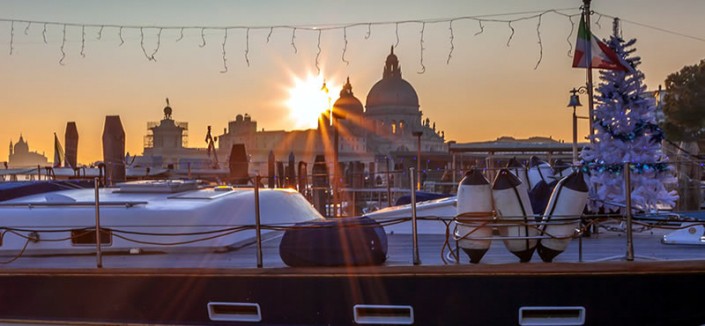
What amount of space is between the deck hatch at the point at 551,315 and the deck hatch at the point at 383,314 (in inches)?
39.2

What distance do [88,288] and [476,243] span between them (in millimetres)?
3845

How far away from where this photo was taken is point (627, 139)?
9.69 meters

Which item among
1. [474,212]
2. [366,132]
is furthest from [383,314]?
[366,132]

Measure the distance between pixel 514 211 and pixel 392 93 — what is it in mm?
124470

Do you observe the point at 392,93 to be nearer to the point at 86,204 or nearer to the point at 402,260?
the point at 86,204

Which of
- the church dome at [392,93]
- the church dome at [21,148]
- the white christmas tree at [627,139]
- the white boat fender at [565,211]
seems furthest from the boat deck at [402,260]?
the church dome at [392,93]

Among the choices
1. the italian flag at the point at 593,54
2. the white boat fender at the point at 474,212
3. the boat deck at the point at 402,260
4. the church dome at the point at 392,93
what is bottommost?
the boat deck at the point at 402,260

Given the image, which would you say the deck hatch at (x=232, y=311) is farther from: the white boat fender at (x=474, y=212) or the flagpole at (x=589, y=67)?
the flagpole at (x=589, y=67)

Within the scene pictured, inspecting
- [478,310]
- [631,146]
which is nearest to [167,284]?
[478,310]

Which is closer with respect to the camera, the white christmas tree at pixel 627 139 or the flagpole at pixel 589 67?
the white christmas tree at pixel 627 139

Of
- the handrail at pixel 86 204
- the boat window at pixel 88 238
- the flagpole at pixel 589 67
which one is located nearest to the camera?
the boat window at pixel 88 238

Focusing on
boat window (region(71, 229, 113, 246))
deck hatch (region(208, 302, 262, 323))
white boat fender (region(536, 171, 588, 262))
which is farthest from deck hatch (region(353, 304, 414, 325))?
boat window (region(71, 229, 113, 246))

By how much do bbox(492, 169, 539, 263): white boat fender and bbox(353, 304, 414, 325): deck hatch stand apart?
3.73ft

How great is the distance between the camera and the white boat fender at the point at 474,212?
634 cm
